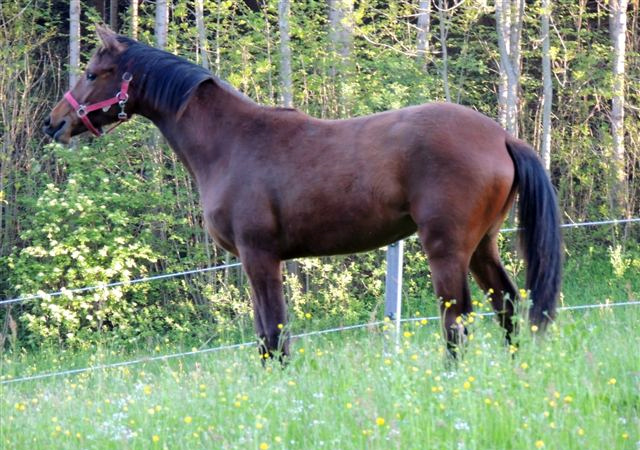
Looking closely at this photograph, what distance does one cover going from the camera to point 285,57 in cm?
1341

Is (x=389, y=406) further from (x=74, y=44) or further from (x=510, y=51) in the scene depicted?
(x=74, y=44)

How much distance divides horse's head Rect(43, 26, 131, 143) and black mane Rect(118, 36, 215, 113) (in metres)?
0.07

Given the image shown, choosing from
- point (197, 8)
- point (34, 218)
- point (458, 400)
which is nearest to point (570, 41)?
point (197, 8)

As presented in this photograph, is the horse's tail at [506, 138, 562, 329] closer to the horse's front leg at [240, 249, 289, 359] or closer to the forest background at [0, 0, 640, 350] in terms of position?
the horse's front leg at [240, 249, 289, 359]

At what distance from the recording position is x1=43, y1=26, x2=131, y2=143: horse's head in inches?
278

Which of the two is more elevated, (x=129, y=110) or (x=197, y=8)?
(x=197, y=8)

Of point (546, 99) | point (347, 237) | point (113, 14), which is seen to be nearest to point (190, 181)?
point (113, 14)

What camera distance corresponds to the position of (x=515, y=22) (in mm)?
14344

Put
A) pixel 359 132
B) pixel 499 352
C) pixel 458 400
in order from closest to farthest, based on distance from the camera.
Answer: pixel 458 400, pixel 499 352, pixel 359 132

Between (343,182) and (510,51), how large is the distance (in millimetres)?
9221

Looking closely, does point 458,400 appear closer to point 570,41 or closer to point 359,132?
point 359,132

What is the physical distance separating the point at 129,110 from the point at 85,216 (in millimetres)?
7134

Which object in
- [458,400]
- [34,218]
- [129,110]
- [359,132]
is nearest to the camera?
[458,400]

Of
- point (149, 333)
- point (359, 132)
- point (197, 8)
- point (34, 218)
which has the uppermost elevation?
point (197, 8)
